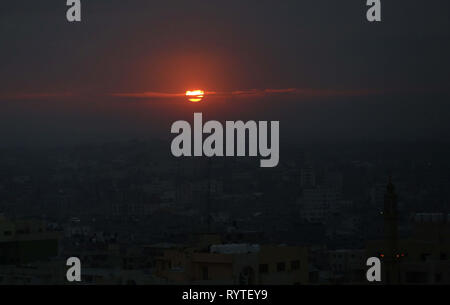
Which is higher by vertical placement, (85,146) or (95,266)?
(85,146)

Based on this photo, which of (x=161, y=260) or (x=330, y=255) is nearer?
(x=161, y=260)

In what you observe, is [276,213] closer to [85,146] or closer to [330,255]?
[330,255]

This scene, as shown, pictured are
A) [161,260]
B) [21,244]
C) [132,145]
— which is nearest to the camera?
[161,260]

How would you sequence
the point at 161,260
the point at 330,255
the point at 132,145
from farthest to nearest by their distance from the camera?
the point at 132,145 < the point at 330,255 < the point at 161,260

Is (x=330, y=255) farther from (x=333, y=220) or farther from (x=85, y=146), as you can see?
(x=85, y=146)
